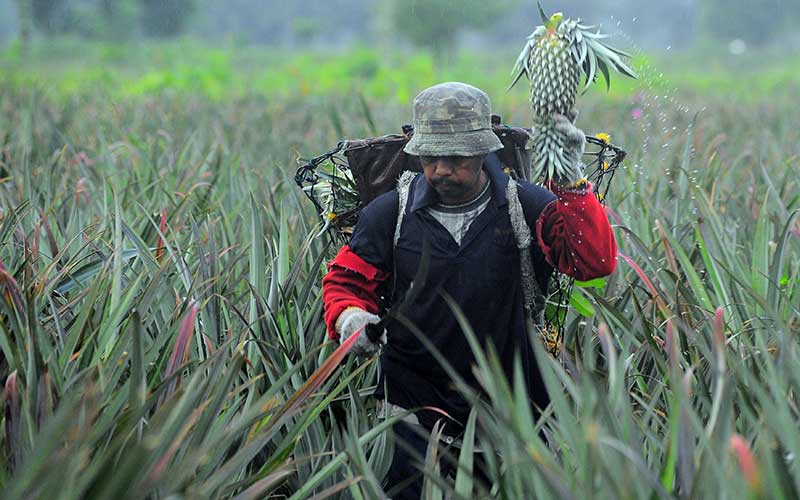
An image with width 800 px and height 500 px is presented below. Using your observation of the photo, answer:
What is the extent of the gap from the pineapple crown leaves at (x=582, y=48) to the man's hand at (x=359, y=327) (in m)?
0.54

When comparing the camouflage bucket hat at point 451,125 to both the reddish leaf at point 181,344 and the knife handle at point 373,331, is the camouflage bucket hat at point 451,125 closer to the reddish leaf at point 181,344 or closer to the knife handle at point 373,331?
the knife handle at point 373,331

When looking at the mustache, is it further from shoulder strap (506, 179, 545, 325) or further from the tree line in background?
the tree line in background

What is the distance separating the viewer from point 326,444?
2.36m

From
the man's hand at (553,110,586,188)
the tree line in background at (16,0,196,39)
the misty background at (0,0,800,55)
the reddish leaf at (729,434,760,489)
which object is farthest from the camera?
the tree line in background at (16,0,196,39)

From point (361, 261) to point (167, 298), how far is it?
2.04ft

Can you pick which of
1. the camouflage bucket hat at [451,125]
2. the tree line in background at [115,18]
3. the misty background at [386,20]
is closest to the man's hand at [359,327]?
the camouflage bucket hat at [451,125]

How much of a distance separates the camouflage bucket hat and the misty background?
1611 cm

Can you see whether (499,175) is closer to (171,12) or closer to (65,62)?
(65,62)

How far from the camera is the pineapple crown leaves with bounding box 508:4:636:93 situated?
2262mm

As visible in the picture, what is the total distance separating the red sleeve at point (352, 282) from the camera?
233cm

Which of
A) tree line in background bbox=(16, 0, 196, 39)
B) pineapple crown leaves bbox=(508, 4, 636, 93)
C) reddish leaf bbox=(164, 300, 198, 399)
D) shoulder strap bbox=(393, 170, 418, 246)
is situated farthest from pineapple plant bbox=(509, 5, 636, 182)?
tree line in background bbox=(16, 0, 196, 39)

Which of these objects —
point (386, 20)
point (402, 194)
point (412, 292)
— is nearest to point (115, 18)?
point (386, 20)

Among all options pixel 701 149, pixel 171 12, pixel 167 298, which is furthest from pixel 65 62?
pixel 167 298

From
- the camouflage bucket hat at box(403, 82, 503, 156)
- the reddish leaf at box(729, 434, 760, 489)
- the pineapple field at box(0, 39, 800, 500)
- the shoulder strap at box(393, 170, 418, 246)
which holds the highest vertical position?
the camouflage bucket hat at box(403, 82, 503, 156)
